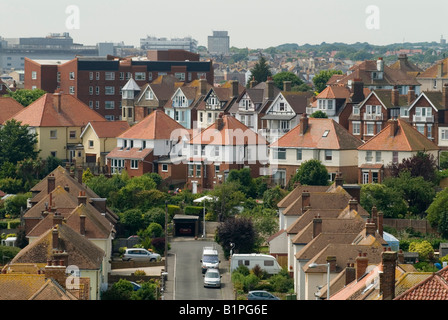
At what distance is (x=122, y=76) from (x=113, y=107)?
11.8 feet

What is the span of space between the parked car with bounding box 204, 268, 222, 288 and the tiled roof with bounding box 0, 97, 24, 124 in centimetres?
4874

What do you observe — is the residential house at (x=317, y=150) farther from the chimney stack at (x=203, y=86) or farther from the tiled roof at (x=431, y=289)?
the tiled roof at (x=431, y=289)

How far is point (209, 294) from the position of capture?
203 ft

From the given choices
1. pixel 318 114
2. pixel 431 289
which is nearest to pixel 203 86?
pixel 318 114

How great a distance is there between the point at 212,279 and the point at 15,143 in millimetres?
37276

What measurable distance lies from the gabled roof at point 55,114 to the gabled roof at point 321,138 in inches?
821

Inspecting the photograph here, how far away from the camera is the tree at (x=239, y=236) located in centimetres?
7244

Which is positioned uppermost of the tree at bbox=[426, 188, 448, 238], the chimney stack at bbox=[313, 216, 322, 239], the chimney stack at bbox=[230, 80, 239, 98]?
the chimney stack at bbox=[230, 80, 239, 98]

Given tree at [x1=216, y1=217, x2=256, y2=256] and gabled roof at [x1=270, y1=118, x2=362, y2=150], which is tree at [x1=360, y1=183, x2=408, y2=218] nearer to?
tree at [x1=216, y1=217, x2=256, y2=256]

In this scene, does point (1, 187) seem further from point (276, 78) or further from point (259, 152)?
point (276, 78)

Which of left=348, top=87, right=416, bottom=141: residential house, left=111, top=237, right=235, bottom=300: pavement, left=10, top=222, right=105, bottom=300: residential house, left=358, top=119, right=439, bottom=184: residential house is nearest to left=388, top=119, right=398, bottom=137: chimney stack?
left=358, top=119, right=439, bottom=184: residential house

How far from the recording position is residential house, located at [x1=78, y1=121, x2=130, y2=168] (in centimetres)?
10388

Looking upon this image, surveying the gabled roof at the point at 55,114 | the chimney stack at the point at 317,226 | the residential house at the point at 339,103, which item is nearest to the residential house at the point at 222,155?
the residential house at the point at 339,103

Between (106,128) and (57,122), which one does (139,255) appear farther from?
(57,122)
